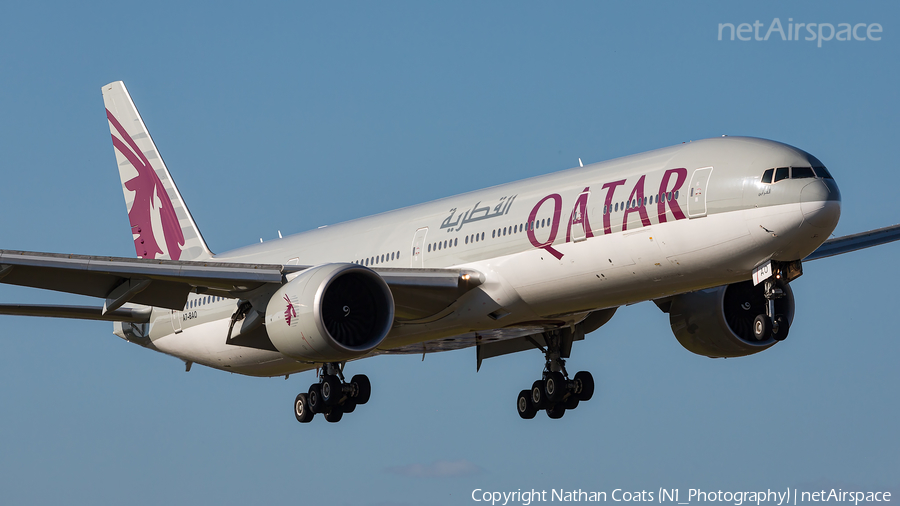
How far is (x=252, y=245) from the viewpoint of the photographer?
39.2 metres

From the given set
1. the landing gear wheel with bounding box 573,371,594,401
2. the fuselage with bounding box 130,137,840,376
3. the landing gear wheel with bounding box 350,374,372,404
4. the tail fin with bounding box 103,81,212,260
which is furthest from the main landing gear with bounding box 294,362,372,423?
the tail fin with bounding box 103,81,212,260

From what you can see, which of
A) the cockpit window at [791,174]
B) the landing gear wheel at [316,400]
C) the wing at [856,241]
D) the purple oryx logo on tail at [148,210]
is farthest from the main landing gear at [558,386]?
the purple oryx logo on tail at [148,210]

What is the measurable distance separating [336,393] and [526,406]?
549cm

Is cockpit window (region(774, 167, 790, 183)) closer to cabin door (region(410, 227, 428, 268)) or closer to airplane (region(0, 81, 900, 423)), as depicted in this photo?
airplane (region(0, 81, 900, 423))

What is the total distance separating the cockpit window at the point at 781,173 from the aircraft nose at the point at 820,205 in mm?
509

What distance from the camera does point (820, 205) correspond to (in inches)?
1003

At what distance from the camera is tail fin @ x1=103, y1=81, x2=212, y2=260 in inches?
1603

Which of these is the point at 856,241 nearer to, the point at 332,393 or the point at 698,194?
the point at 698,194

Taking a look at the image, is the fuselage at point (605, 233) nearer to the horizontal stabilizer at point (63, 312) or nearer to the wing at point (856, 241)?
the horizontal stabilizer at point (63, 312)

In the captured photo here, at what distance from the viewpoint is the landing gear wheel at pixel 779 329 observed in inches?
1090

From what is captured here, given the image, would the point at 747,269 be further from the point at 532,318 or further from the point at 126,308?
the point at 126,308

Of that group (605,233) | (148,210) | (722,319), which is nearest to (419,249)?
(605,233)

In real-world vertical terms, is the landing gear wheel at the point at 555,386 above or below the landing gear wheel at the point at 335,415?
above

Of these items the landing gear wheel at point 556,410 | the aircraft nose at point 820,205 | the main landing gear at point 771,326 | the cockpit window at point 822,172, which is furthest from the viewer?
the landing gear wheel at point 556,410
